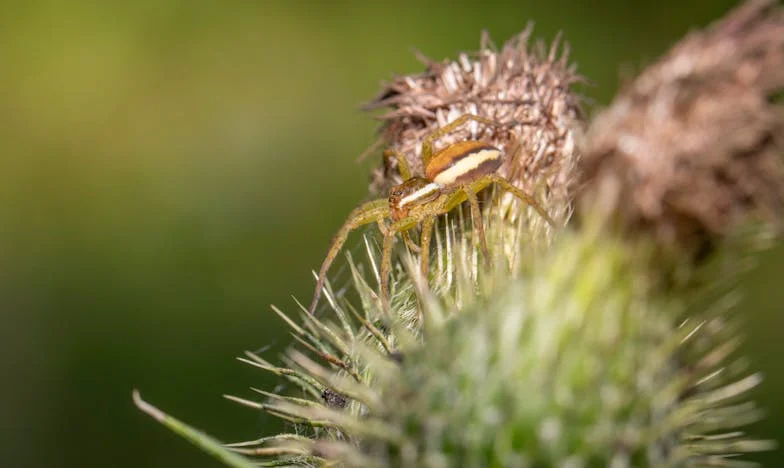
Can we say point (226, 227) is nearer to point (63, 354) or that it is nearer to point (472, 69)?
point (63, 354)

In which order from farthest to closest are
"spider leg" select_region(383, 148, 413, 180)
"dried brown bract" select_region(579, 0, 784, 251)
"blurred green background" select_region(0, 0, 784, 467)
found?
"blurred green background" select_region(0, 0, 784, 467), "spider leg" select_region(383, 148, 413, 180), "dried brown bract" select_region(579, 0, 784, 251)

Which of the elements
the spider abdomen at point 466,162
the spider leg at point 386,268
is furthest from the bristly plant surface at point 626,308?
the spider abdomen at point 466,162

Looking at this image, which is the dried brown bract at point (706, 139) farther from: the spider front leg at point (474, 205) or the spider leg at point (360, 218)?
the spider leg at point (360, 218)

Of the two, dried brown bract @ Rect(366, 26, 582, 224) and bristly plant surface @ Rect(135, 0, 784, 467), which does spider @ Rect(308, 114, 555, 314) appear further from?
bristly plant surface @ Rect(135, 0, 784, 467)

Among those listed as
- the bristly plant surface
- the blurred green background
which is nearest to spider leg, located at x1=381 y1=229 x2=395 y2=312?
the bristly plant surface

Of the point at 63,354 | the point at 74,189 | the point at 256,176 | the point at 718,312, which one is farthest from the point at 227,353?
the point at 718,312
